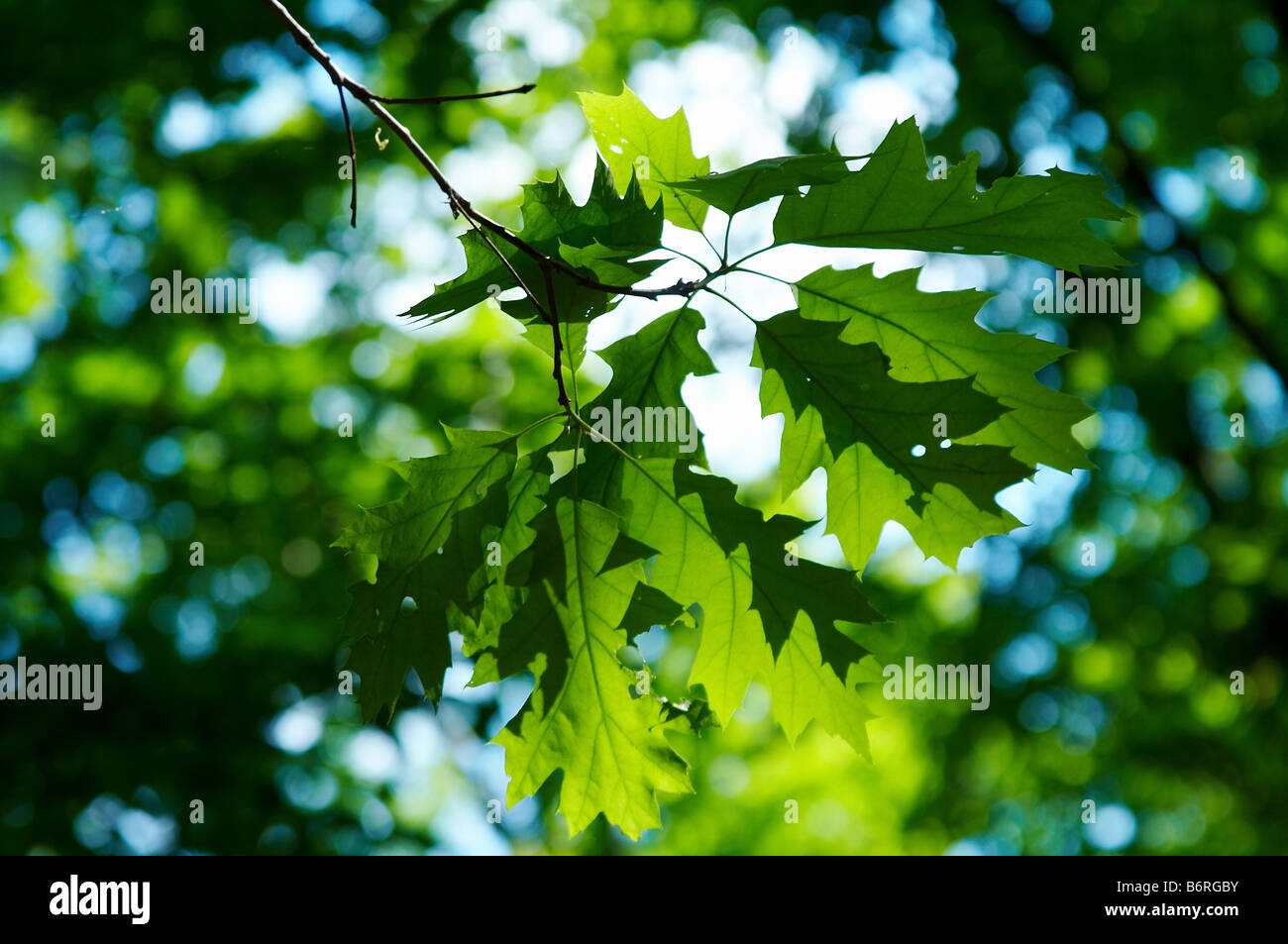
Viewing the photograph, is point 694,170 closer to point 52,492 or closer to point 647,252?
point 647,252

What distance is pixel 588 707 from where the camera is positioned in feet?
5.21

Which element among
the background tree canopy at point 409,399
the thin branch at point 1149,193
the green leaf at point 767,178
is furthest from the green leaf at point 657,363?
the thin branch at point 1149,193

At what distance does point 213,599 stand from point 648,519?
639 centimetres

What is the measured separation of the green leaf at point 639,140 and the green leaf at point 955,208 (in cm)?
20

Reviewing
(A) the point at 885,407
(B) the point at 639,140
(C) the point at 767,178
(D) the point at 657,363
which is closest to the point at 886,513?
(A) the point at 885,407

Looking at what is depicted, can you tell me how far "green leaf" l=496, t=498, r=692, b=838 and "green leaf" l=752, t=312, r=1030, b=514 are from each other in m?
0.36

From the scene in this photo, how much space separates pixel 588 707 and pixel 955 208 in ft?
3.22

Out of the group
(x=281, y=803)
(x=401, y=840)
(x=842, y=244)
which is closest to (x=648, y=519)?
(x=842, y=244)

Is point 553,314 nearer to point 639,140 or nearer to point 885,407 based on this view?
point 639,140

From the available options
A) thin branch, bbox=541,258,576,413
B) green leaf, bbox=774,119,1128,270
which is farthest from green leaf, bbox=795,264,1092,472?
thin branch, bbox=541,258,576,413

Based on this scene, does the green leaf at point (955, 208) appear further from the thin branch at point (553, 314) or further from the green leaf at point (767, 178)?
the thin branch at point (553, 314)

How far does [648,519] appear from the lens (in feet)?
5.18

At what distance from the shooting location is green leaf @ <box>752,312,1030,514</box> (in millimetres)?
1329

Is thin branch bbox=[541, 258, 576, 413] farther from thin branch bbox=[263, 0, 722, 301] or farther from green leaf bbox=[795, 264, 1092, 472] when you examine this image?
green leaf bbox=[795, 264, 1092, 472]
